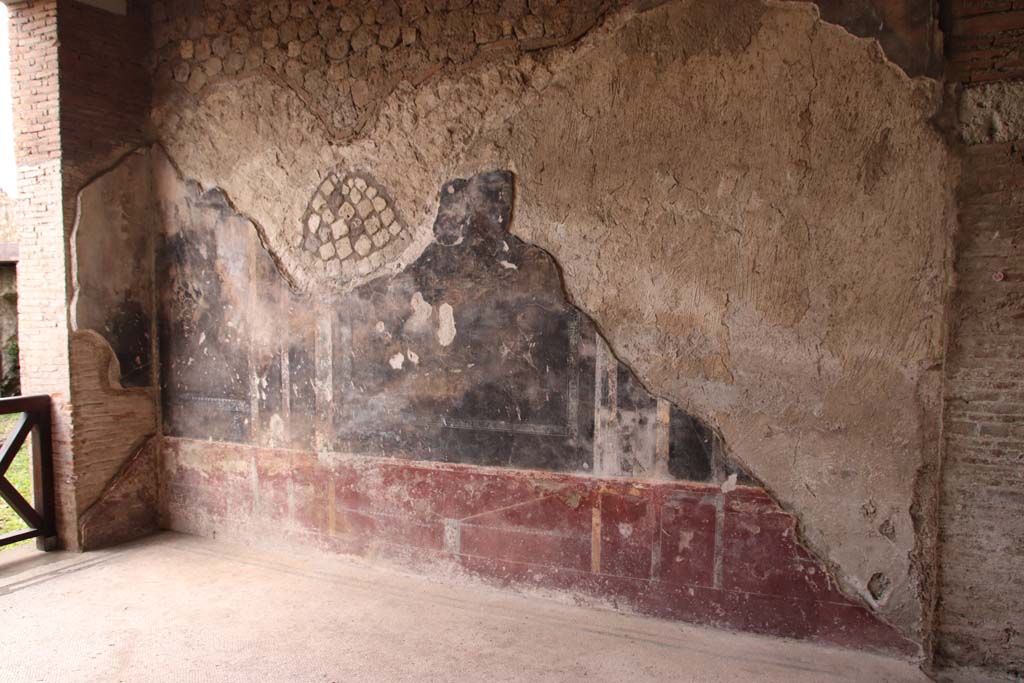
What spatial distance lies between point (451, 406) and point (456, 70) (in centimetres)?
173

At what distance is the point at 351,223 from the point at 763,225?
216 centimetres

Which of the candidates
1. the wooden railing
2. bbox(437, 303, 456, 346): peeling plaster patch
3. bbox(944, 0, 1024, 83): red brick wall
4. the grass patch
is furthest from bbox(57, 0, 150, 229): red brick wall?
bbox(944, 0, 1024, 83): red brick wall

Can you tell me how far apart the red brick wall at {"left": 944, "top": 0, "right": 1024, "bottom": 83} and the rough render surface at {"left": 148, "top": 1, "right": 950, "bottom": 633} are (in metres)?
0.16

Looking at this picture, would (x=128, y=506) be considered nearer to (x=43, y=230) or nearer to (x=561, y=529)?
(x=43, y=230)

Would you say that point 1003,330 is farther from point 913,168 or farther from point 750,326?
point 750,326

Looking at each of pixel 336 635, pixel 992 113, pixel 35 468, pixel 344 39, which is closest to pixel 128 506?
pixel 35 468

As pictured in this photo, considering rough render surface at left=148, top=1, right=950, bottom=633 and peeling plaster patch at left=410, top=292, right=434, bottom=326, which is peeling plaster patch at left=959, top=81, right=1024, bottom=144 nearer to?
rough render surface at left=148, top=1, right=950, bottom=633

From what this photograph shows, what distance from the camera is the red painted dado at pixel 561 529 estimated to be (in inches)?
116

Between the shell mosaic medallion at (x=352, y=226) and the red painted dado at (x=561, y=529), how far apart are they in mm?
1112

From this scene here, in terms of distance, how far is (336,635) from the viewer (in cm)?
307

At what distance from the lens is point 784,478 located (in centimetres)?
295

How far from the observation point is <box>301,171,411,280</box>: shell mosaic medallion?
370 centimetres

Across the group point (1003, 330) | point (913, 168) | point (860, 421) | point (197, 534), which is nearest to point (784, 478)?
point (860, 421)

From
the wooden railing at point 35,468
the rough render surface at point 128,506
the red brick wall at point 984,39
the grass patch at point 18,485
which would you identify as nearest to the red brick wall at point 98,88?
the wooden railing at point 35,468
